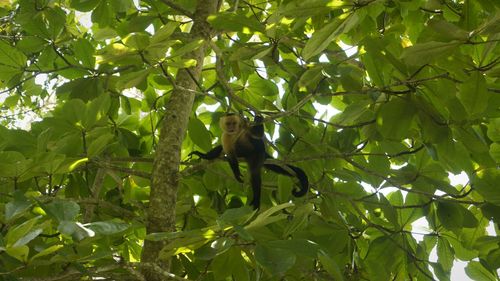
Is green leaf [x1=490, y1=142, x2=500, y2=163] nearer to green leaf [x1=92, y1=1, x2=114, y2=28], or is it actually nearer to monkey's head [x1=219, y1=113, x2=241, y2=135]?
monkey's head [x1=219, y1=113, x2=241, y2=135]

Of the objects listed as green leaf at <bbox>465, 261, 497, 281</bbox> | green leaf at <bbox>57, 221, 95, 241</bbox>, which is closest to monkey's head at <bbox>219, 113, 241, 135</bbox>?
green leaf at <bbox>465, 261, 497, 281</bbox>

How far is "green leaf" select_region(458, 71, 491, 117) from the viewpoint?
64.9 inches

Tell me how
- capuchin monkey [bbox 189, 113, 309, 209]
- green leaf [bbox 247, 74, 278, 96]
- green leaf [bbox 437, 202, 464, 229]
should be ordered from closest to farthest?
green leaf [bbox 437, 202, 464, 229] → capuchin monkey [bbox 189, 113, 309, 209] → green leaf [bbox 247, 74, 278, 96]

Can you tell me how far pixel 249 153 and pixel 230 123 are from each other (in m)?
0.25

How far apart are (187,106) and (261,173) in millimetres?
837

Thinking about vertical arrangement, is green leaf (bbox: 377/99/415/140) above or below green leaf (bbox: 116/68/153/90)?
below

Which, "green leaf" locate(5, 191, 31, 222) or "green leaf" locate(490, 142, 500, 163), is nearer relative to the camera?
"green leaf" locate(5, 191, 31, 222)

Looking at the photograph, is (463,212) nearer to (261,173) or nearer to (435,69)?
(435,69)

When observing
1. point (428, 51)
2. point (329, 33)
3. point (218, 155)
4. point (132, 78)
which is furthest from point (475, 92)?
point (218, 155)

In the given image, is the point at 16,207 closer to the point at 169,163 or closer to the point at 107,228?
the point at 107,228

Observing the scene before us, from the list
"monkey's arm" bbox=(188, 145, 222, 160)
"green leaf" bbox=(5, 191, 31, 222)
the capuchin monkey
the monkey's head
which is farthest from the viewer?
the monkey's head

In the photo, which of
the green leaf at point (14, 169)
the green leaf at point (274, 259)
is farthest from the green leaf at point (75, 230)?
the green leaf at point (14, 169)

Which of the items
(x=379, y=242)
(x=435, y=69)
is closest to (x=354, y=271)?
(x=379, y=242)

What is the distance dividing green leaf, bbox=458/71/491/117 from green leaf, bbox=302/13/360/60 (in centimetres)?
42
